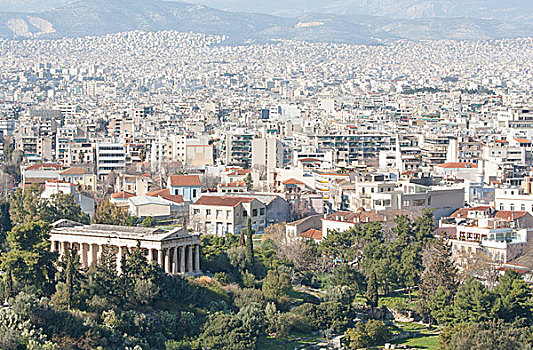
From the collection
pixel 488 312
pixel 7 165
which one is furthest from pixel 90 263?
pixel 7 165

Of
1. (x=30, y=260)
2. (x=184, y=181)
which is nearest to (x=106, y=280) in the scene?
(x=30, y=260)

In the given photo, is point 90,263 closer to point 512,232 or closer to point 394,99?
point 512,232

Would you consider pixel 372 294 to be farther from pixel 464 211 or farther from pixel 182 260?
pixel 464 211

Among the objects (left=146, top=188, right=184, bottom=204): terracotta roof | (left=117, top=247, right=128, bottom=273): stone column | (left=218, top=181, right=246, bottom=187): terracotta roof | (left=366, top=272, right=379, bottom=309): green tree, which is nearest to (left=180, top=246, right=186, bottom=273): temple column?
(left=117, top=247, right=128, bottom=273): stone column

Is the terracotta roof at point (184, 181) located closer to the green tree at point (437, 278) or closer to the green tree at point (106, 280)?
the green tree at point (437, 278)

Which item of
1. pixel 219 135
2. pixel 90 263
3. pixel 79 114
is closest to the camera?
pixel 90 263

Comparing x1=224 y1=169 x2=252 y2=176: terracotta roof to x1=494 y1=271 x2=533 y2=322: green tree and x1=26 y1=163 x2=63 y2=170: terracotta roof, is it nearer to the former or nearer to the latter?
x1=26 y1=163 x2=63 y2=170: terracotta roof

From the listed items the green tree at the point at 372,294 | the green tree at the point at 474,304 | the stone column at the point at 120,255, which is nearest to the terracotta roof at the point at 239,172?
the green tree at the point at 372,294
